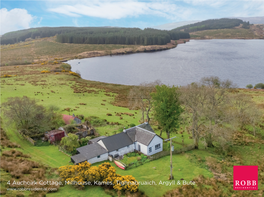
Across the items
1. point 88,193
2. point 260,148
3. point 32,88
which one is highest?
point 32,88

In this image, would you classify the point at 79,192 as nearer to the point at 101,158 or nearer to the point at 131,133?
the point at 101,158

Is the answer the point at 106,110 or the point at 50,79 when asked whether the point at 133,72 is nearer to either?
the point at 50,79

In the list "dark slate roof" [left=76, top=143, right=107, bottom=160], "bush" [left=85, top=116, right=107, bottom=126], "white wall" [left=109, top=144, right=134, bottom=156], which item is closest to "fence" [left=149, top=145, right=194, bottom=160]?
"white wall" [left=109, top=144, right=134, bottom=156]

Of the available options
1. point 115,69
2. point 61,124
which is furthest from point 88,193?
point 115,69

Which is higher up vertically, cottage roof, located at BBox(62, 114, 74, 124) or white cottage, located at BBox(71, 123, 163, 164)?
cottage roof, located at BBox(62, 114, 74, 124)

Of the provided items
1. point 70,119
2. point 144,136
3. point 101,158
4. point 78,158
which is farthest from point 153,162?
point 70,119

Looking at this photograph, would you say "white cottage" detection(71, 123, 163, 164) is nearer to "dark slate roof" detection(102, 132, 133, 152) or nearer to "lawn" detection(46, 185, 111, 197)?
"dark slate roof" detection(102, 132, 133, 152)
